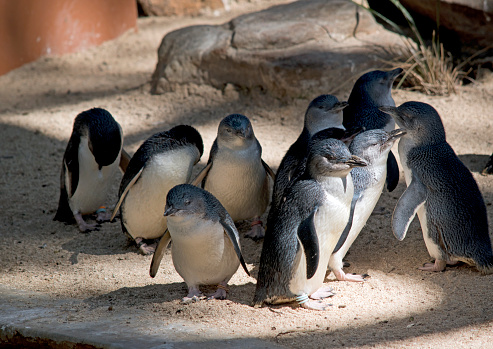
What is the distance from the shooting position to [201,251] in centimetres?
354

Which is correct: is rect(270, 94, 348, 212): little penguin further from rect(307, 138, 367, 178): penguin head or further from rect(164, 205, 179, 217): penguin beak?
rect(164, 205, 179, 217): penguin beak

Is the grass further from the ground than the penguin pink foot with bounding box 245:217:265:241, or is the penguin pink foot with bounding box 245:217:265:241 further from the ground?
the grass

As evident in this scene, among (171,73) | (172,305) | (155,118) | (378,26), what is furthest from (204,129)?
(172,305)

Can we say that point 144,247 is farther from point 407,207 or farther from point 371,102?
point 371,102

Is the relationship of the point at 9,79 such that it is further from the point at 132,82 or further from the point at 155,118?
the point at 155,118

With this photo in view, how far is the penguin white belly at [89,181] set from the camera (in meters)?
5.13

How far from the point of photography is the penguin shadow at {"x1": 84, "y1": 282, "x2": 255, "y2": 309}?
3.55 m

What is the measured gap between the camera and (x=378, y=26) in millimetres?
7688

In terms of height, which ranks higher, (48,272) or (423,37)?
(423,37)

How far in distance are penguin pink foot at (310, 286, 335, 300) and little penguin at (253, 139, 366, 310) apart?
0.07 feet

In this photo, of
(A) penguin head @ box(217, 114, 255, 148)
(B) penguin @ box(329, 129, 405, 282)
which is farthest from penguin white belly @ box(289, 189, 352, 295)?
(A) penguin head @ box(217, 114, 255, 148)

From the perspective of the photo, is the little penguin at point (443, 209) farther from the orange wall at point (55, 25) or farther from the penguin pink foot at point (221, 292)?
the orange wall at point (55, 25)

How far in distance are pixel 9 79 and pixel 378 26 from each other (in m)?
5.18

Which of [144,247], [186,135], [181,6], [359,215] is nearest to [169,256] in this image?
[144,247]
